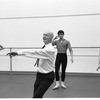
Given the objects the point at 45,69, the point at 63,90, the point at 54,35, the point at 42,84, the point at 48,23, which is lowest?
the point at 63,90

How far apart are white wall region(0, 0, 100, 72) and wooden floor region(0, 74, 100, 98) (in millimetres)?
652

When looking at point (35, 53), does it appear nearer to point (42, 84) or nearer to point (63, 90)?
point (42, 84)

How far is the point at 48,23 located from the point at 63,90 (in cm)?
246

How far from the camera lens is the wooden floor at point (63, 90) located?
13.0 feet

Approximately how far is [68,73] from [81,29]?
1.47 m

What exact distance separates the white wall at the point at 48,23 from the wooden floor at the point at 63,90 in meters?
0.65

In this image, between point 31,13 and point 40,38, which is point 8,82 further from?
point 31,13

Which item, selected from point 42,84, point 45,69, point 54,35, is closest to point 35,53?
point 45,69

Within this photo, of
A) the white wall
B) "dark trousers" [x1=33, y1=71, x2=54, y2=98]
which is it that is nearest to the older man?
"dark trousers" [x1=33, y1=71, x2=54, y2=98]

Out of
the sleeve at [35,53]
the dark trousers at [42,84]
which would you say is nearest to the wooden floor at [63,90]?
the dark trousers at [42,84]

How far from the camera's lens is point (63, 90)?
4.32 meters

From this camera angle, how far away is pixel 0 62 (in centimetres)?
643

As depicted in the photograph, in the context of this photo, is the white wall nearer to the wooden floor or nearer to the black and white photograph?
the black and white photograph

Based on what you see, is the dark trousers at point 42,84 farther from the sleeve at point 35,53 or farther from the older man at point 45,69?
the sleeve at point 35,53
